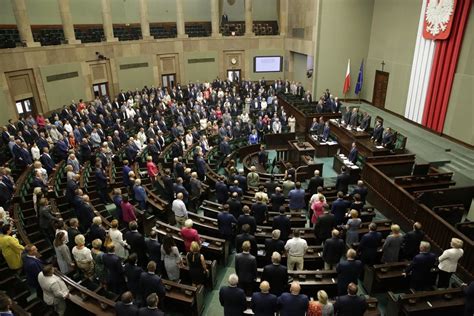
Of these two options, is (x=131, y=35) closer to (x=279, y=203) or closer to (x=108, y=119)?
(x=108, y=119)

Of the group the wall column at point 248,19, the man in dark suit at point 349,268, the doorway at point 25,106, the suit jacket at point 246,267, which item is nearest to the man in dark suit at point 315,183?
the man in dark suit at point 349,268

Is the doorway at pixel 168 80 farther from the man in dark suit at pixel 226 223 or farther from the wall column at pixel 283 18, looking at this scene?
the man in dark suit at pixel 226 223

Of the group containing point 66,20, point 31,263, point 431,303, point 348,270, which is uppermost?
point 66,20

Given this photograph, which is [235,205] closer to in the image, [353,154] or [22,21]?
[353,154]

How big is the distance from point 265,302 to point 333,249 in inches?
78.5

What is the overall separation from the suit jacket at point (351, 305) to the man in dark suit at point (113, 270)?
3.43 metres

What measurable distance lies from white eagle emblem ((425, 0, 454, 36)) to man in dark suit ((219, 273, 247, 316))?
13067 millimetres

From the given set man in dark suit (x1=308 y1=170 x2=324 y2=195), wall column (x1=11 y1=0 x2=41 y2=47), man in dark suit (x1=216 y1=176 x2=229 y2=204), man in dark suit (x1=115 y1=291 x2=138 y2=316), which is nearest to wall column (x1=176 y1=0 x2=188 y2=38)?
wall column (x1=11 y1=0 x2=41 y2=47)

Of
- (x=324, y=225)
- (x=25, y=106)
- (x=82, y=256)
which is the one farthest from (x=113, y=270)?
(x=25, y=106)

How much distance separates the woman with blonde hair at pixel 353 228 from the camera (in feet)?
21.4

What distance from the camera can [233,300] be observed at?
4703 mm

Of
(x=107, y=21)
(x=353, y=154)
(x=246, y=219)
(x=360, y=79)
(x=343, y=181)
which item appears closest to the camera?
(x=246, y=219)

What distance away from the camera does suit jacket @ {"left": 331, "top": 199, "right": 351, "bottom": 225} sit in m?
7.26

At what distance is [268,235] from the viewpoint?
680 cm
